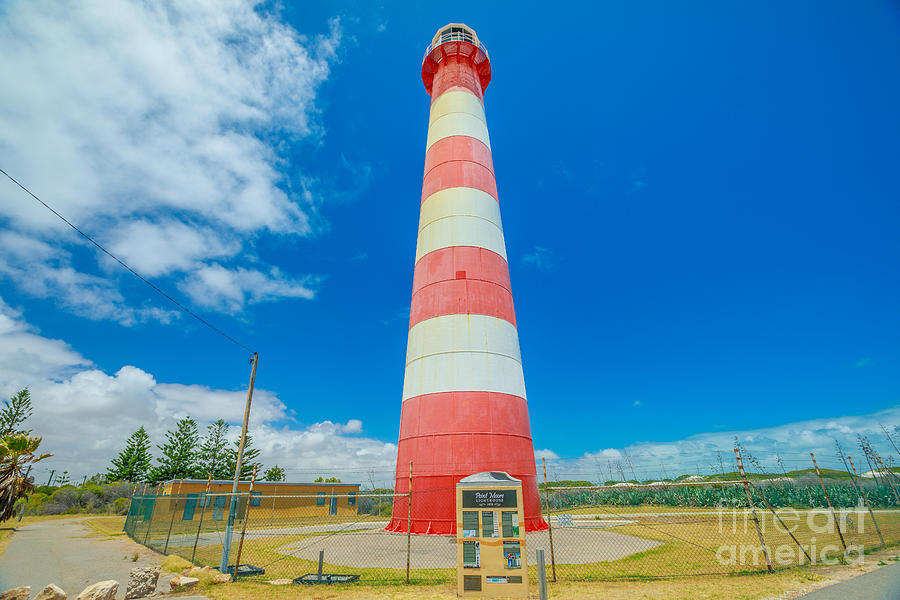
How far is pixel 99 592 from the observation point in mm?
7586

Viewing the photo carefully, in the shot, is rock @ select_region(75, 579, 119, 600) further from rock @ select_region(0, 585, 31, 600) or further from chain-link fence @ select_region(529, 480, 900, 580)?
chain-link fence @ select_region(529, 480, 900, 580)

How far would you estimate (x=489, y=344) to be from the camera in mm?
16078

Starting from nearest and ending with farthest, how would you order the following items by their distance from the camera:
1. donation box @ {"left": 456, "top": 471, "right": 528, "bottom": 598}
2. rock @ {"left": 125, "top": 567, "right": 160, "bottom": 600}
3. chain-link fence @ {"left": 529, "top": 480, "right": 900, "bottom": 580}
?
donation box @ {"left": 456, "top": 471, "right": 528, "bottom": 598} < rock @ {"left": 125, "top": 567, "right": 160, "bottom": 600} < chain-link fence @ {"left": 529, "top": 480, "right": 900, "bottom": 580}

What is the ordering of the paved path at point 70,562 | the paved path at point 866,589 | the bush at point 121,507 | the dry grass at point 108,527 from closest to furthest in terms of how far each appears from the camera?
the paved path at point 866,589 < the paved path at point 70,562 < the dry grass at point 108,527 < the bush at point 121,507

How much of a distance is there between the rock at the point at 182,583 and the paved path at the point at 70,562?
3.22 feet

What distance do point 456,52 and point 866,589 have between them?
85.0 feet

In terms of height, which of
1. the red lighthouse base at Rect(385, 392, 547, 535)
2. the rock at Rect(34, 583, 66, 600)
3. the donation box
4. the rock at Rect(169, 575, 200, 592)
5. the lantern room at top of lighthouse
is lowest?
the rock at Rect(169, 575, 200, 592)

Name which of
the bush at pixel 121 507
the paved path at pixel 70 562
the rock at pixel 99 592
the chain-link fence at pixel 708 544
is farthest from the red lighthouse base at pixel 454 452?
the bush at pixel 121 507

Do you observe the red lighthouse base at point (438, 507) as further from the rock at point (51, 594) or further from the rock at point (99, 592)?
the rock at point (51, 594)

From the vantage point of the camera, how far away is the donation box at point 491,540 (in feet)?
25.0

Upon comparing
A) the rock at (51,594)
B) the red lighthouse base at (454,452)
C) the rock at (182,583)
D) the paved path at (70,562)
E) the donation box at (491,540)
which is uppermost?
the red lighthouse base at (454,452)

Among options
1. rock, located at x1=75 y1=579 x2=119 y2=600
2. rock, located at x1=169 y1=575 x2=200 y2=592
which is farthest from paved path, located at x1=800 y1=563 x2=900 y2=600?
rock, located at x1=75 y1=579 x2=119 y2=600

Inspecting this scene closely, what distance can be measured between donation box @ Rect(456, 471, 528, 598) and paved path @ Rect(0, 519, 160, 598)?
684 centimetres

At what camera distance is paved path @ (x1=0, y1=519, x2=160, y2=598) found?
10.0 m
